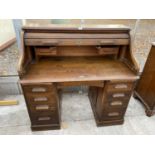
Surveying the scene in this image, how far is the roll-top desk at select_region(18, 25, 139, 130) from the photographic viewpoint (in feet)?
4.37

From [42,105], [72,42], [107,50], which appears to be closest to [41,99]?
[42,105]

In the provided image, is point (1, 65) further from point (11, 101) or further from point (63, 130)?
point (63, 130)

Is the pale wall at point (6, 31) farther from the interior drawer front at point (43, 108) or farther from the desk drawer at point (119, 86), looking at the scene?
the desk drawer at point (119, 86)

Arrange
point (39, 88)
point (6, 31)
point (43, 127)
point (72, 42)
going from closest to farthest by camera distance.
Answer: point (39, 88) < point (72, 42) < point (43, 127) < point (6, 31)

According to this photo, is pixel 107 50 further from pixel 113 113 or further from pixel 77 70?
pixel 113 113

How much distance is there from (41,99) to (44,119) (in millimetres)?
320

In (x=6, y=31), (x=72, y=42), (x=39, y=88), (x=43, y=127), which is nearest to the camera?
(x=39, y=88)

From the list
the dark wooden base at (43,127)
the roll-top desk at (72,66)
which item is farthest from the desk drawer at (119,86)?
the dark wooden base at (43,127)

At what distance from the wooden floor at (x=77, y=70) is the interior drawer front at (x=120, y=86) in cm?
7

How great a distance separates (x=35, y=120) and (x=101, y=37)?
1.17m

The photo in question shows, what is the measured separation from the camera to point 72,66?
1495 millimetres

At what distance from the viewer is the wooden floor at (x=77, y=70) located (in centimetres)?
130
